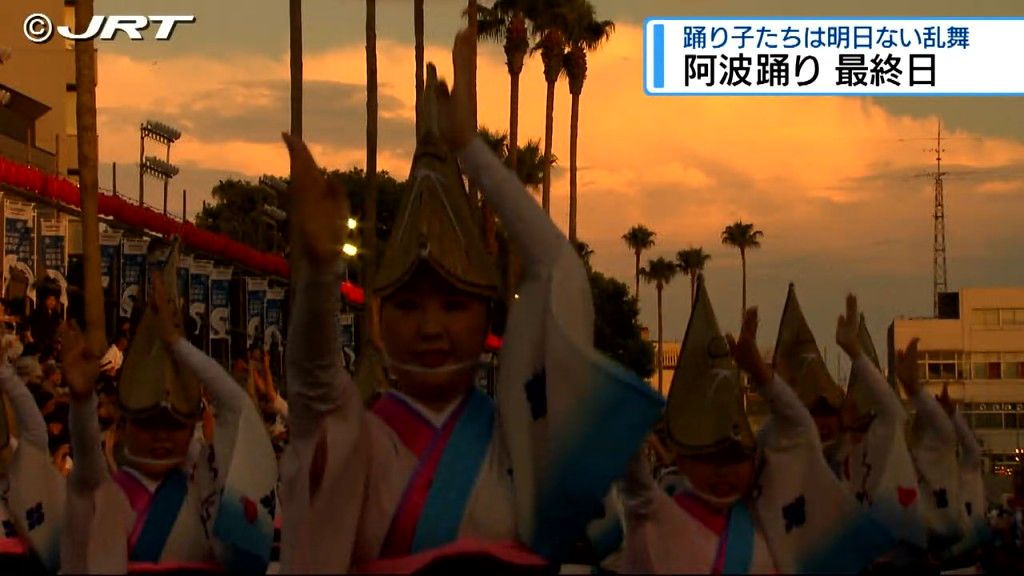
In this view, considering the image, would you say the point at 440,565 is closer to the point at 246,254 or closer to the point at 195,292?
the point at 195,292

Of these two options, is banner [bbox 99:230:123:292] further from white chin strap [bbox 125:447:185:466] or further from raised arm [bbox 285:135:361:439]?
raised arm [bbox 285:135:361:439]

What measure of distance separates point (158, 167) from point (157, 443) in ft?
176

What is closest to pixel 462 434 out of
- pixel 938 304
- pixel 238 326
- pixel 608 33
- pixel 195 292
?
pixel 195 292

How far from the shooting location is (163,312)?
9.73 m

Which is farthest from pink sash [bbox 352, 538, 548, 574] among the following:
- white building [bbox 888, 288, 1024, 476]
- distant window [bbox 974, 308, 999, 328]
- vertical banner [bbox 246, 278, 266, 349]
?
distant window [bbox 974, 308, 999, 328]

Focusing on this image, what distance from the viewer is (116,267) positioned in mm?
27359

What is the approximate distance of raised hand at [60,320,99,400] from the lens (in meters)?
8.10

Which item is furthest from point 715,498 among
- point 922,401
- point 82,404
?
point 922,401

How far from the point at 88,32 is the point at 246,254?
1483 centimetres

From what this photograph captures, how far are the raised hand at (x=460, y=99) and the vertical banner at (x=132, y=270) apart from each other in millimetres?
19300

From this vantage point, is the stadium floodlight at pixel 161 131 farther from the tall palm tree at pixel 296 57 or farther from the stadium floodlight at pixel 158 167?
the tall palm tree at pixel 296 57

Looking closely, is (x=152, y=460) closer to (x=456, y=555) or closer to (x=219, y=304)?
(x=456, y=555)

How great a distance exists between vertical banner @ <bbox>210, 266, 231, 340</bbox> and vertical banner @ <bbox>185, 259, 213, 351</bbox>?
194 mm

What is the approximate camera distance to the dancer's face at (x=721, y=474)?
348 inches
